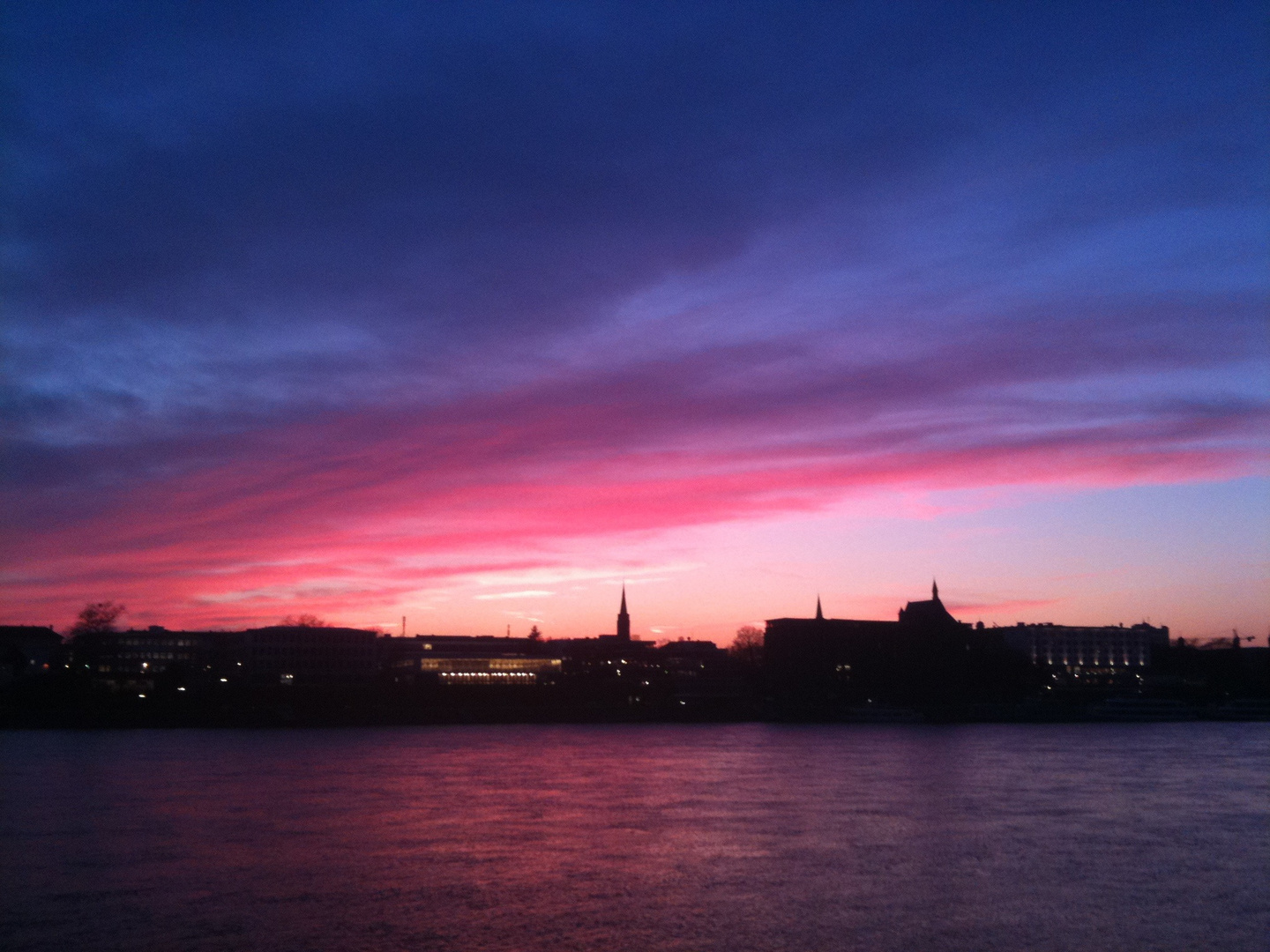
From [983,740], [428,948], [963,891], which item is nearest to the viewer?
[428,948]

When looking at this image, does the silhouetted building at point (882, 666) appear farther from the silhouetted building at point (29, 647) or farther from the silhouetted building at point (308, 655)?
the silhouetted building at point (29, 647)

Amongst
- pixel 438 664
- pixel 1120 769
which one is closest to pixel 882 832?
pixel 1120 769

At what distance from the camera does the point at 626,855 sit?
97.1 ft

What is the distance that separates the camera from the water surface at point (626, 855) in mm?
21516

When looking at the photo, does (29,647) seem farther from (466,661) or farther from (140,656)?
(466,661)

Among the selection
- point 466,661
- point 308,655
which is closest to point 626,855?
point 308,655

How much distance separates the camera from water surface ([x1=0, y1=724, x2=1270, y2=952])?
2152 cm

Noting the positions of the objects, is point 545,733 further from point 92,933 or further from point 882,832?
point 92,933

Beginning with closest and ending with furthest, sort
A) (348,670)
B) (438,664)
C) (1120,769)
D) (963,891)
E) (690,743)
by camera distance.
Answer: (963,891), (1120,769), (690,743), (348,670), (438,664)

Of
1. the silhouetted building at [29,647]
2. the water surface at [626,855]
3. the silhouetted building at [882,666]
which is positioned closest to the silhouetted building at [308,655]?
the silhouetted building at [29,647]

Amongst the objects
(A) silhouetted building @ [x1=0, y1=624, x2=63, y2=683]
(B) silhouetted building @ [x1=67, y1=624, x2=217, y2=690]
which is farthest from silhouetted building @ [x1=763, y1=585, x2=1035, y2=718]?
(A) silhouetted building @ [x1=0, y1=624, x2=63, y2=683]

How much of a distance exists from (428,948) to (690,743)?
61.3 metres

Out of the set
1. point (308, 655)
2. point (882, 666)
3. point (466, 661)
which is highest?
point (308, 655)

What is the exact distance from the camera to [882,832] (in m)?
34.2
